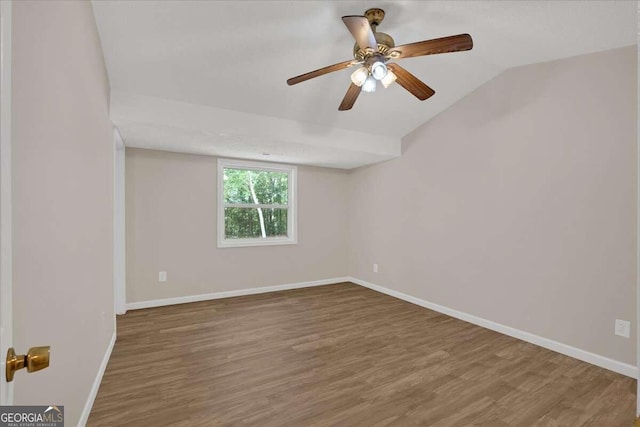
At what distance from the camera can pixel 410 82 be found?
2.30 m

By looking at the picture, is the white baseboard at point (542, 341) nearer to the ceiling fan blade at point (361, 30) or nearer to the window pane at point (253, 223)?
the window pane at point (253, 223)

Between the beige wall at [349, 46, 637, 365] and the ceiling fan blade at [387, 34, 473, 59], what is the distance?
4.75 feet

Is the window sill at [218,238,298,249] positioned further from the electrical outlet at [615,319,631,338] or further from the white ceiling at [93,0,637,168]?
the electrical outlet at [615,319,631,338]

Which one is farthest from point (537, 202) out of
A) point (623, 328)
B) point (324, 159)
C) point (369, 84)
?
point (324, 159)

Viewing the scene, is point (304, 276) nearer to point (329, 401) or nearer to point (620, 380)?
point (329, 401)

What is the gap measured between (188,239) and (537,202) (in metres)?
4.06

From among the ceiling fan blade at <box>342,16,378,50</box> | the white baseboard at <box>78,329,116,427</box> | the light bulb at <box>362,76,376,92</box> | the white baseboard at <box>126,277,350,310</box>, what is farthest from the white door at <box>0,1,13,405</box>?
the white baseboard at <box>126,277,350,310</box>

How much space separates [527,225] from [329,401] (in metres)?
2.41

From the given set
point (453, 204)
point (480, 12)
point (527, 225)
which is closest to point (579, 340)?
point (527, 225)

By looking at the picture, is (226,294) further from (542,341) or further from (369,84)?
(542,341)

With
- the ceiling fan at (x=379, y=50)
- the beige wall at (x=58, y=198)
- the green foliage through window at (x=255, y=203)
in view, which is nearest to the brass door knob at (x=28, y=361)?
the beige wall at (x=58, y=198)

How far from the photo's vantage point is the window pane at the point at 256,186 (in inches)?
175

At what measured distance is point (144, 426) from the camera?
1.70 metres

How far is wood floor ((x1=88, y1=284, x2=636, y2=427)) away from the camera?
1805 millimetres
